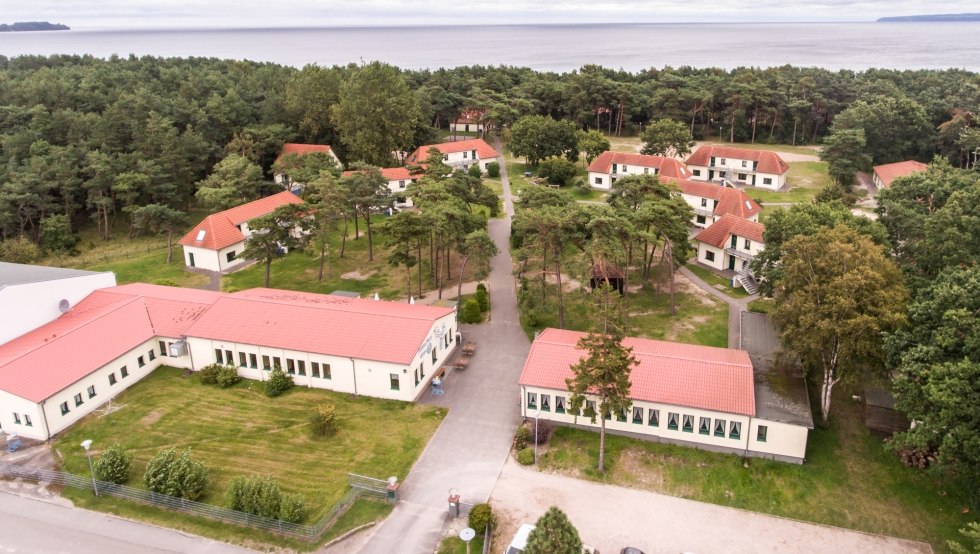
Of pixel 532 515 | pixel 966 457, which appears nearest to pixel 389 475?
pixel 532 515

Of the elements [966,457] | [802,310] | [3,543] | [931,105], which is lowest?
[3,543]

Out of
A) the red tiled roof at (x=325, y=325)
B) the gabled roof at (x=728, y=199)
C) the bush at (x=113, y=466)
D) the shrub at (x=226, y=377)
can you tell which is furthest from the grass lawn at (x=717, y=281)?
the bush at (x=113, y=466)

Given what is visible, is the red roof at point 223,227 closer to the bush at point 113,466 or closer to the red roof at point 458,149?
the red roof at point 458,149

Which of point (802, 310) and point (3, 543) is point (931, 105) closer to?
point (802, 310)

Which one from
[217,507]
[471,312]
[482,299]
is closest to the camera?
[217,507]

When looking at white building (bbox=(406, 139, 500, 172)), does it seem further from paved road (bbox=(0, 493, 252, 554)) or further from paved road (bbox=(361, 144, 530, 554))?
paved road (bbox=(0, 493, 252, 554))

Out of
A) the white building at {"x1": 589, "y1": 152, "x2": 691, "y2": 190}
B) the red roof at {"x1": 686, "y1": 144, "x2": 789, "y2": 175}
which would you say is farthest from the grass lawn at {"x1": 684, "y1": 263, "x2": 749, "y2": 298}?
the red roof at {"x1": 686, "y1": 144, "x2": 789, "y2": 175}

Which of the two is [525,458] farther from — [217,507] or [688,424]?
[217,507]

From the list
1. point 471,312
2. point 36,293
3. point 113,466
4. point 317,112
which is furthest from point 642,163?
point 113,466
